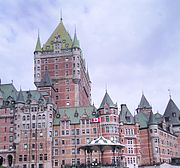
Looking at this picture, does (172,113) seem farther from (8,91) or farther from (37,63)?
(8,91)

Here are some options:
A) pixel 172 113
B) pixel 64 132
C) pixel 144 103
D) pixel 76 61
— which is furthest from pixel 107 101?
pixel 172 113

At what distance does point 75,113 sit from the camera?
94.0 meters

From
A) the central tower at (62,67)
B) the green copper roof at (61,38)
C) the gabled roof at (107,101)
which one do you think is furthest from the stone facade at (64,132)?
the green copper roof at (61,38)

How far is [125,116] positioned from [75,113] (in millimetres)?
13994

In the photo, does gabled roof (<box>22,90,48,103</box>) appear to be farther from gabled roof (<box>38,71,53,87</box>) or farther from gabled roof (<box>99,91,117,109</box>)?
gabled roof (<box>99,91,117,109</box>)

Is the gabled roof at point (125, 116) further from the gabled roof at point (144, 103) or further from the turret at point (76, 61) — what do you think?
the gabled roof at point (144, 103)

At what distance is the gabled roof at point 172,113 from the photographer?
370 feet

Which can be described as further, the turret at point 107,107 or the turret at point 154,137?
the turret at point 154,137

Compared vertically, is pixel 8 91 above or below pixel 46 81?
below

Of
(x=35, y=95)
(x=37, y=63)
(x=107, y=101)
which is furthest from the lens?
(x=37, y=63)

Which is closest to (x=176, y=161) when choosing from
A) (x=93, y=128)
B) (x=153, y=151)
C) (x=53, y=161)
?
(x=153, y=151)

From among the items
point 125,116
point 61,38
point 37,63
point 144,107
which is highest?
point 61,38

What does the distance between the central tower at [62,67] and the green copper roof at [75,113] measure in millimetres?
13353

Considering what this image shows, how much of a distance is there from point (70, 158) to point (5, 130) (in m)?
19.4
